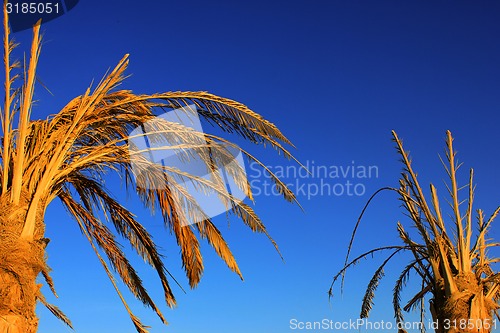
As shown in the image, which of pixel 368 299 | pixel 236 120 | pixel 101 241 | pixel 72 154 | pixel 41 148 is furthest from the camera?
pixel 368 299

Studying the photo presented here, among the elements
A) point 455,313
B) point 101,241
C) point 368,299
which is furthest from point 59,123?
point 368,299

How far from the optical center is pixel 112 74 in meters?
8.91

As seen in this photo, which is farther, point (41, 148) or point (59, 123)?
point (59, 123)

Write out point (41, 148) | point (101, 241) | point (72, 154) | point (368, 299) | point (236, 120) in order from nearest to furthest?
point (41, 148)
point (72, 154)
point (236, 120)
point (101, 241)
point (368, 299)

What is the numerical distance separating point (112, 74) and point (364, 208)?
202 inches

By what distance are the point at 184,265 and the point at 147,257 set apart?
1.01 meters

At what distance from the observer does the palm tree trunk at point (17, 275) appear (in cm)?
672

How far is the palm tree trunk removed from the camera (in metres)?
6.72

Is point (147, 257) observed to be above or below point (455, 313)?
above

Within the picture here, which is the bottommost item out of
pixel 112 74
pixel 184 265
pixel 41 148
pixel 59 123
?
pixel 184 265

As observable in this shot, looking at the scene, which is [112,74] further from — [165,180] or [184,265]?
[184,265]

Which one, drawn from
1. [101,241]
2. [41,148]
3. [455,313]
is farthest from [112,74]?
[455,313]

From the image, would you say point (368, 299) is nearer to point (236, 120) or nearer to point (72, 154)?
point (236, 120)

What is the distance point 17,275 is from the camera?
22.5 feet
